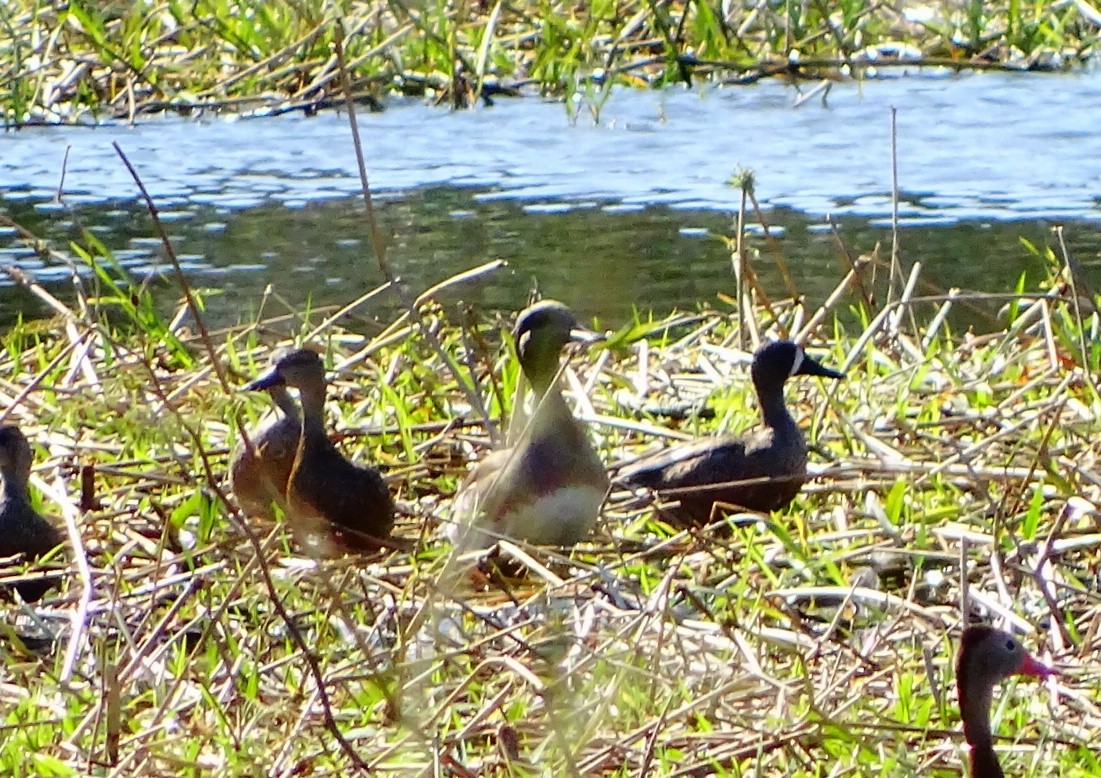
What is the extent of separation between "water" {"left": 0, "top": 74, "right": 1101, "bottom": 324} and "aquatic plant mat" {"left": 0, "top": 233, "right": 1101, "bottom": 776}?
6.04ft

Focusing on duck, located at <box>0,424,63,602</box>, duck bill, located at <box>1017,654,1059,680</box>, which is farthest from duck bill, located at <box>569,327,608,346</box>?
duck bill, located at <box>1017,654,1059,680</box>

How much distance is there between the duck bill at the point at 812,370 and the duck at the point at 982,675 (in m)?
2.29

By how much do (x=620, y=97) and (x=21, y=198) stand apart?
3.75 metres

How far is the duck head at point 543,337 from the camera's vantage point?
18.5ft

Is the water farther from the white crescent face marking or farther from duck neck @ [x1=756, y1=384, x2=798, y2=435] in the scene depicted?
duck neck @ [x1=756, y1=384, x2=798, y2=435]

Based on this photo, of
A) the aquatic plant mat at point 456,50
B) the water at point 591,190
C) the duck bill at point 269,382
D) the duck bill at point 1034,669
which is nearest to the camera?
the duck bill at point 1034,669

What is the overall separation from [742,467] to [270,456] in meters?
1.24

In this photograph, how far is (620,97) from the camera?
41.5 feet

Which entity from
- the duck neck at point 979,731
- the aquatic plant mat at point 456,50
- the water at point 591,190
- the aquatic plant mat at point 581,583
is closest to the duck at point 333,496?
the aquatic plant mat at point 581,583

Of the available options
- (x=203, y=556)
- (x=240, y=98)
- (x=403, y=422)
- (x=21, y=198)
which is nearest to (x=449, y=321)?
(x=403, y=422)

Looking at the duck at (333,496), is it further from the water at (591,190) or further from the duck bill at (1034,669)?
the water at (591,190)

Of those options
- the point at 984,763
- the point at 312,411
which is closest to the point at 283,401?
the point at 312,411

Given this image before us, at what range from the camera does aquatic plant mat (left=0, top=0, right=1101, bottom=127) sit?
41.0ft

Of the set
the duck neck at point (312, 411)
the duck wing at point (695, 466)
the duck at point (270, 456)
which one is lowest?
the duck wing at point (695, 466)
